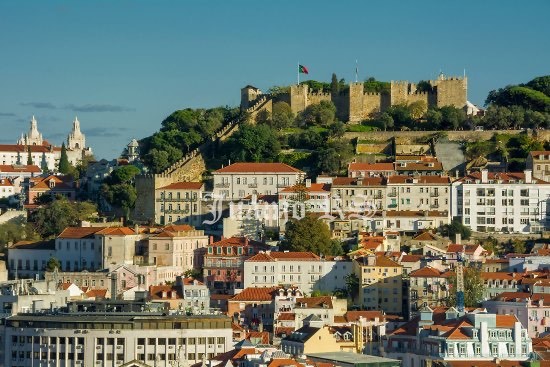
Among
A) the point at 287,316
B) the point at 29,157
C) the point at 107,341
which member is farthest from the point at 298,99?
the point at 107,341

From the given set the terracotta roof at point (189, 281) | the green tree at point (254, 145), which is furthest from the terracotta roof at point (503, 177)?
the terracotta roof at point (189, 281)

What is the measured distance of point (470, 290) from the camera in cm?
8169

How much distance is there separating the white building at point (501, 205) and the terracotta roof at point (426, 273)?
1363cm

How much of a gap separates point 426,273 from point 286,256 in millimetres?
7646

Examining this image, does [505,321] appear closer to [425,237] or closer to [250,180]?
[425,237]

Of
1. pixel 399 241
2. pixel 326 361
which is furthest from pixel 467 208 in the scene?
pixel 326 361

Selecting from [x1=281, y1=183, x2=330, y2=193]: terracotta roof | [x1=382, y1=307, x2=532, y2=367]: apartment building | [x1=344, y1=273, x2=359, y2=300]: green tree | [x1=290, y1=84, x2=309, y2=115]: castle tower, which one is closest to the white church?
[x1=290, y1=84, x2=309, y2=115]: castle tower

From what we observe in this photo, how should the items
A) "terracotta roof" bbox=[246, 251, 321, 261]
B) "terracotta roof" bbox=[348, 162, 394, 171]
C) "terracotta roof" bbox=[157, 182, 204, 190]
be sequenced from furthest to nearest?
"terracotta roof" bbox=[348, 162, 394, 171] → "terracotta roof" bbox=[157, 182, 204, 190] → "terracotta roof" bbox=[246, 251, 321, 261]

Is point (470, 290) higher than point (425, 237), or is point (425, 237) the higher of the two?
point (425, 237)

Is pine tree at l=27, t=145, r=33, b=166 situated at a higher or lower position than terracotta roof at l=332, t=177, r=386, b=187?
higher

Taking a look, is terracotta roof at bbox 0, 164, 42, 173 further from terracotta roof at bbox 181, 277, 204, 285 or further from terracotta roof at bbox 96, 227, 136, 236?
terracotta roof at bbox 181, 277, 204, 285

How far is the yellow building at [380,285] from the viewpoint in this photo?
276 feet

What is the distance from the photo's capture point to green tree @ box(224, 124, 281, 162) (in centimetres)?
10394

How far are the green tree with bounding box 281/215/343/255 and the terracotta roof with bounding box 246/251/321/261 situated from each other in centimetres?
201
